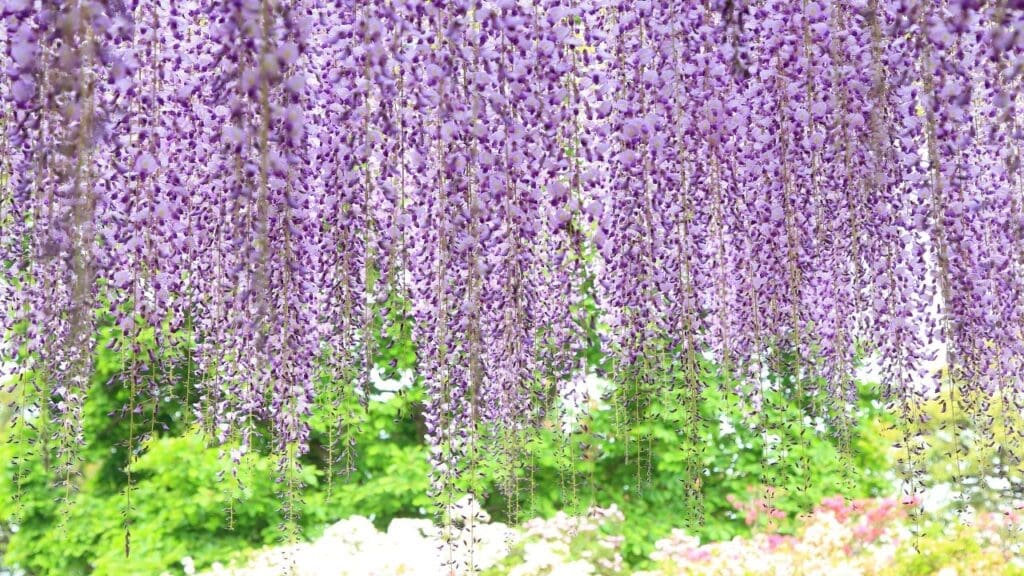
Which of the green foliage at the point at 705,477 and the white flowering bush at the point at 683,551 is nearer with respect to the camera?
the white flowering bush at the point at 683,551

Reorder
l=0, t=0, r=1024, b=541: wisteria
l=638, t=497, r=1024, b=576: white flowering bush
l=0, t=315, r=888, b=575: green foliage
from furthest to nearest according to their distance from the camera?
l=0, t=315, r=888, b=575: green foliage < l=638, t=497, r=1024, b=576: white flowering bush < l=0, t=0, r=1024, b=541: wisteria

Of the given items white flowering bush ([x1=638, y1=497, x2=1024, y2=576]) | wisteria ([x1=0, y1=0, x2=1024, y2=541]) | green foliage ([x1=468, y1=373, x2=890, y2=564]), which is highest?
wisteria ([x1=0, y1=0, x2=1024, y2=541])

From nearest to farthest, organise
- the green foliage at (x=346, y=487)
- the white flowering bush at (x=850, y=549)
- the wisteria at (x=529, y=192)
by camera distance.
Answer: the wisteria at (x=529, y=192)
the white flowering bush at (x=850, y=549)
the green foliage at (x=346, y=487)

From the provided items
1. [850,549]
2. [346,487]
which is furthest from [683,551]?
[346,487]

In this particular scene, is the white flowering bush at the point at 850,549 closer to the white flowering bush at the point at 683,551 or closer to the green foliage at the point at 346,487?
the white flowering bush at the point at 683,551

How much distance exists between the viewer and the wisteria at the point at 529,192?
2.48m

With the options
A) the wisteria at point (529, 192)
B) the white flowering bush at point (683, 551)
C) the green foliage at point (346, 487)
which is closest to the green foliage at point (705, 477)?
the green foliage at point (346, 487)

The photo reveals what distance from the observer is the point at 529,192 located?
2617mm

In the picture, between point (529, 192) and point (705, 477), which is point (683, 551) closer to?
point (705, 477)

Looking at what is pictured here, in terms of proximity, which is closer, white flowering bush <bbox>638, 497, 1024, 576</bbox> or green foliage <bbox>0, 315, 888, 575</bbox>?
white flowering bush <bbox>638, 497, 1024, 576</bbox>

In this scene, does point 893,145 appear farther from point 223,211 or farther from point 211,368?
point 211,368

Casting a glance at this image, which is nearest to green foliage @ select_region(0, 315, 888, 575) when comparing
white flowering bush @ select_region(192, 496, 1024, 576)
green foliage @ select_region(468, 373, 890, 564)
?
green foliage @ select_region(468, 373, 890, 564)

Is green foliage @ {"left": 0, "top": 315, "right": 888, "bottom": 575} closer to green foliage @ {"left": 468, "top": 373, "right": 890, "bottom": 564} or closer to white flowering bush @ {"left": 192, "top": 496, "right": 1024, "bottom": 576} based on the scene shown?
green foliage @ {"left": 468, "top": 373, "right": 890, "bottom": 564}

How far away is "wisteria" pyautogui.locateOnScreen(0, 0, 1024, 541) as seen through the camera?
2.48 m
